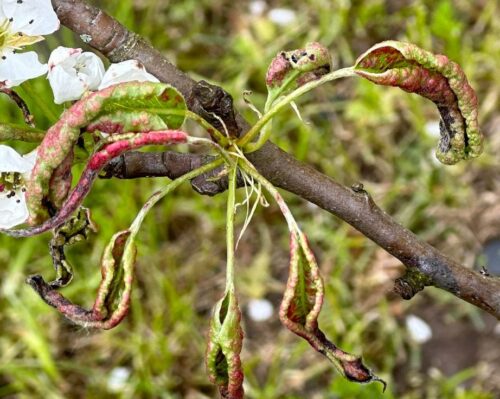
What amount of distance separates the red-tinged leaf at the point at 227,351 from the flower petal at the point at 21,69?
324 mm

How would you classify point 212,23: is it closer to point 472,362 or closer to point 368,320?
point 368,320

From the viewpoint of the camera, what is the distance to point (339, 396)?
2.04 meters

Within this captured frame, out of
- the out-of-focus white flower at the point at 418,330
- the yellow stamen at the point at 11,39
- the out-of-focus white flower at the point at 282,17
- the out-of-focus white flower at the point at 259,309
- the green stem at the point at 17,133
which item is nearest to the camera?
the green stem at the point at 17,133

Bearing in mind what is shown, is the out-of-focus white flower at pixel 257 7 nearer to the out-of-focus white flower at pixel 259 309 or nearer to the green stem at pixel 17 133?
the out-of-focus white flower at pixel 259 309

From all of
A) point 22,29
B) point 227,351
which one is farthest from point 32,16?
point 227,351

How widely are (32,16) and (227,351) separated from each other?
0.41m

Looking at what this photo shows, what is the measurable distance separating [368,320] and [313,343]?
1575 mm

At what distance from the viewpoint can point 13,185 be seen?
92 cm

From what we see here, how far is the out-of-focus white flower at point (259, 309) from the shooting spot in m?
2.41

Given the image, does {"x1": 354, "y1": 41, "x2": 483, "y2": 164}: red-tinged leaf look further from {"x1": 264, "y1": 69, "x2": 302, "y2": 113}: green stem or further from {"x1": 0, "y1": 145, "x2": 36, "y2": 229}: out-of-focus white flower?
{"x1": 0, "y1": 145, "x2": 36, "y2": 229}: out-of-focus white flower

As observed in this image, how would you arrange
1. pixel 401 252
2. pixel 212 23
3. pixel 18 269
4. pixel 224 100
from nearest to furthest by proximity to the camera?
→ pixel 224 100 → pixel 401 252 → pixel 18 269 → pixel 212 23

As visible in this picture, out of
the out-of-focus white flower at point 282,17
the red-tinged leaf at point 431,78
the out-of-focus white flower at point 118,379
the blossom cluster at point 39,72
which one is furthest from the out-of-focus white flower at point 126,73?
the out-of-focus white flower at point 282,17

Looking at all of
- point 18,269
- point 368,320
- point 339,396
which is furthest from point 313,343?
point 18,269

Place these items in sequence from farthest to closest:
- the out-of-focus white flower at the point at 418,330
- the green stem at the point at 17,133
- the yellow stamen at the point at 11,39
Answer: the out-of-focus white flower at the point at 418,330, the yellow stamen at the point at 11,39, the green stem at the point at 17,133
